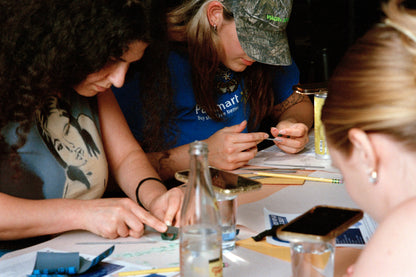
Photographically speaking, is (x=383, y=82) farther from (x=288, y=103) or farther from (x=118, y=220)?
(x=288, y=103)

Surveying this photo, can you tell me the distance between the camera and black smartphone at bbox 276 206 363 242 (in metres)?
0.79

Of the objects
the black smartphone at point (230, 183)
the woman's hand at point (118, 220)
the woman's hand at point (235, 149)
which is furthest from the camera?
the woman's hand at point (235, 149)

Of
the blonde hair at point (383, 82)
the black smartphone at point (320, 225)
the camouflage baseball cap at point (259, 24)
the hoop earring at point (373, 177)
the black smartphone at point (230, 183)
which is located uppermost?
the camouflage baseball cap at point (259, 24)

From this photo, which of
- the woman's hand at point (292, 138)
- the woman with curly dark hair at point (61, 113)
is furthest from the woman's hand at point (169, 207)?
the woman's hand at point (292, 138)

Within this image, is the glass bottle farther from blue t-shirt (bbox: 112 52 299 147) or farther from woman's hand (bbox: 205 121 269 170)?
blue t-shirt (bbox: 112 52 299 147)

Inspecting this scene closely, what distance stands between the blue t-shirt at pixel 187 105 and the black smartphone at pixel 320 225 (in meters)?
1.35

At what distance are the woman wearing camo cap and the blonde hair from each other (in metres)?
1.05

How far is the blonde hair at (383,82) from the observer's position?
0.75 metres

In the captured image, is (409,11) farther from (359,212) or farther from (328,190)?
(328,190)

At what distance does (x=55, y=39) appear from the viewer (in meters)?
1.28

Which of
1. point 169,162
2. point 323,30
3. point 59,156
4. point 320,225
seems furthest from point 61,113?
point 323,30

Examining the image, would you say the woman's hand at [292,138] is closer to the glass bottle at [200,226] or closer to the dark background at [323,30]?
the glass bottle at [200,226]

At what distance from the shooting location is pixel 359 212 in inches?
34.4

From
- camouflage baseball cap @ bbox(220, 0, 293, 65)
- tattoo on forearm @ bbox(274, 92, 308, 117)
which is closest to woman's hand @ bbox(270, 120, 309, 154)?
camouflage baseball cap @ bbox(220, 0, 293, 65)
